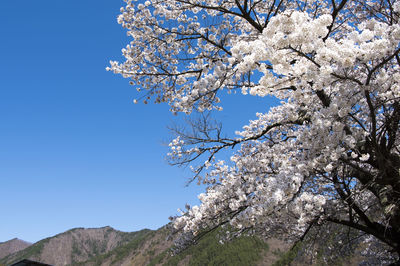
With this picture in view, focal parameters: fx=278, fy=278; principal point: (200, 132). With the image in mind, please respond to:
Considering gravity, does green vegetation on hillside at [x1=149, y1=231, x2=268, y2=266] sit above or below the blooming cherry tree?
below

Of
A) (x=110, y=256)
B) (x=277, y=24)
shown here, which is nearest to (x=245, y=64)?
(x=277, y=24)

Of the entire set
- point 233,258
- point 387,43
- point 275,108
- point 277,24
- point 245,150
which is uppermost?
point 275,108

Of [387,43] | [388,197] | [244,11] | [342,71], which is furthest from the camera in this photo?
[244,11]

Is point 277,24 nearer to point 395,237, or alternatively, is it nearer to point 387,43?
point 387,43

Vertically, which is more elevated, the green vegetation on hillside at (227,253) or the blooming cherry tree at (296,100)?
the blooming cherry tree at (296,100)

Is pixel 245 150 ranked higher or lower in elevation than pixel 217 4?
lower

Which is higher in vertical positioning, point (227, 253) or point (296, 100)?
point (296, 100)

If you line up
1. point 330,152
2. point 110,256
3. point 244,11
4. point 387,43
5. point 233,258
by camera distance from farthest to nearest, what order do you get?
point 110,256, point 233,258, point 244,11, point 330,152, point 387,43

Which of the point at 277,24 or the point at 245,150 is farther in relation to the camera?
the point at 245,150

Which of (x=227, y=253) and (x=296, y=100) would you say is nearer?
(x=296, y=100)

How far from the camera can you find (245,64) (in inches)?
160

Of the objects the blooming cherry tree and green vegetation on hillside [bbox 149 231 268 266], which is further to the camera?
green vegetation on hillside [bbox 149 231 268 266]

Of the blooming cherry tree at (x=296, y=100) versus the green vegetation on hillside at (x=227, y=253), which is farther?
the green vegetation on hillside at (x=227, y=253)

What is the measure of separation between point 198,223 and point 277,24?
5782 millimetres
